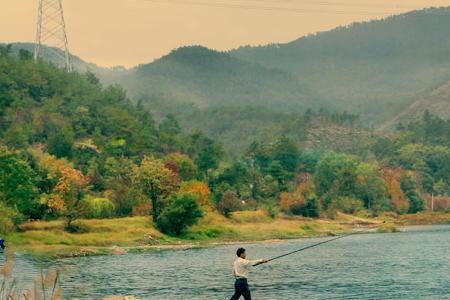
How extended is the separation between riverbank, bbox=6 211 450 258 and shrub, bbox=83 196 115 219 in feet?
12.5

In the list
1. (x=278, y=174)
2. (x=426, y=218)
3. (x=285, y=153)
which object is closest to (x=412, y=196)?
(x=426, y=218)

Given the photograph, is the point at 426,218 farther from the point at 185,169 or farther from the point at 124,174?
the point at 124,174

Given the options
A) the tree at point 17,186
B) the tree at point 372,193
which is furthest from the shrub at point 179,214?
the tree at point 372,193

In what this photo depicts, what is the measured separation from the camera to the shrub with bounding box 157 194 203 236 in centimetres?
10675

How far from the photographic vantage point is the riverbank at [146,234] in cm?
8875

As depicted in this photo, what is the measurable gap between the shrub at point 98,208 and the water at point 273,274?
1902 centimetres

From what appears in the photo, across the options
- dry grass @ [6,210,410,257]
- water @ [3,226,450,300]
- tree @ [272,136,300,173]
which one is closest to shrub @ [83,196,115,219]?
dry grass @ [6,210,410,257]

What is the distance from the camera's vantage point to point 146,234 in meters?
103

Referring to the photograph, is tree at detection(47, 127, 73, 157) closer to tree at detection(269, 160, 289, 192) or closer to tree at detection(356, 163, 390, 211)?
tree at detection(269, 160, 289, 192)

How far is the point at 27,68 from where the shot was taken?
182 m

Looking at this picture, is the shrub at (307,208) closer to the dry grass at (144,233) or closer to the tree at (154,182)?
the dry grass at (144,233)

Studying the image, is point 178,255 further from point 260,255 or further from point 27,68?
point 27,68

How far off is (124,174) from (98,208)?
97.2 feet

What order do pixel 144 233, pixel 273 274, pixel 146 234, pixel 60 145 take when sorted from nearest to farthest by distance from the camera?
pixel 273 274, pixel 146 234, pixel 144 233, pixel 60 145
